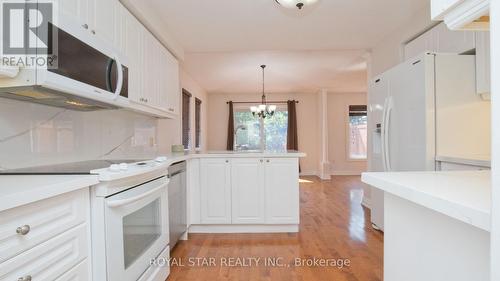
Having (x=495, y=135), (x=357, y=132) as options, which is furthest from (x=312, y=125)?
(x=495, y=135)

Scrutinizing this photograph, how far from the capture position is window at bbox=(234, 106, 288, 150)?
770 cm

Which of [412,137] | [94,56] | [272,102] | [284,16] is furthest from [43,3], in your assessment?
[272,102]

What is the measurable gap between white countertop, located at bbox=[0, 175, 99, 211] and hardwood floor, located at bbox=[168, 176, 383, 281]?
1.25 metres

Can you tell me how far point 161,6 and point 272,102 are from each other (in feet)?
17.8

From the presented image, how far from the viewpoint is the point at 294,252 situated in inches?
94.4

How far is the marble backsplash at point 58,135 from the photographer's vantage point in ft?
4.29

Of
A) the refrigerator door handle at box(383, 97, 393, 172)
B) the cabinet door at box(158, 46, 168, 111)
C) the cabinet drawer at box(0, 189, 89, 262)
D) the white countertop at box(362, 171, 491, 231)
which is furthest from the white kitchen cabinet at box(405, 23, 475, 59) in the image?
the cabinet drawer at box(0, 189, 89, 262)

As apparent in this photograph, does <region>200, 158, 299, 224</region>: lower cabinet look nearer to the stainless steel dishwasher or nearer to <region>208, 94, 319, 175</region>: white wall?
the stainless steel dishwasher

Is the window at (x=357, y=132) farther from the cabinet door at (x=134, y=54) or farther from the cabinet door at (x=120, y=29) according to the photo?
the cabinet door at (x=120, y=29)

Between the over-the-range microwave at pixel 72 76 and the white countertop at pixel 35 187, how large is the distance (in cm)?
40

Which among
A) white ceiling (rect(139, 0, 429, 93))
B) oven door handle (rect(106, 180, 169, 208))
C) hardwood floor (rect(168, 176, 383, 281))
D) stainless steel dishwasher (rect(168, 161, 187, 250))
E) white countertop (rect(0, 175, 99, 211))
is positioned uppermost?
white ceiling (rect(139, 0, 429, 93))

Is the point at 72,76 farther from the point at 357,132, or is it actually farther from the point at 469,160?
the point at 357,132

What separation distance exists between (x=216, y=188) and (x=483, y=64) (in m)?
2.55

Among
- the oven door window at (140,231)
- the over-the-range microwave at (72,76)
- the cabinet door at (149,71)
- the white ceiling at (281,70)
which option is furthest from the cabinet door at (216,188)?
the white ceiling at (281,70)
